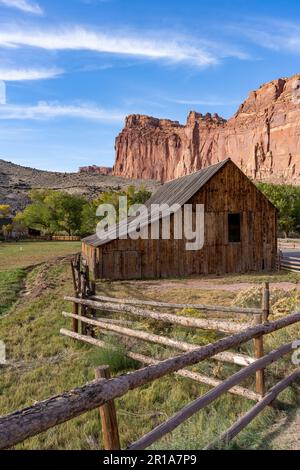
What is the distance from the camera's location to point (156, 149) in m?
190

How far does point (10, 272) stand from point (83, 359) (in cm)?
1547

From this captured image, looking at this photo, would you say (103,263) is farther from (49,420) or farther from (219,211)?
(49,420)

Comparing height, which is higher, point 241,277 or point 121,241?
point 121,241

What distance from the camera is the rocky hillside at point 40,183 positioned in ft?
286

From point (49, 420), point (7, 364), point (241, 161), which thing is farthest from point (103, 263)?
point (241, 161)

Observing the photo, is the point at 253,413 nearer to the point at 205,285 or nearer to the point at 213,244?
the point at 205,285

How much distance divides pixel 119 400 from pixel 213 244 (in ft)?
50.9

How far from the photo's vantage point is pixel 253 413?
182 inches

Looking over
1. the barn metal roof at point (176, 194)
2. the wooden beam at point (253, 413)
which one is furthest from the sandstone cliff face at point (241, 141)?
the wooden beam at point (253, 413)

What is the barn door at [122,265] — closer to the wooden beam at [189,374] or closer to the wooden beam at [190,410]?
the wooden beam at [189,374]

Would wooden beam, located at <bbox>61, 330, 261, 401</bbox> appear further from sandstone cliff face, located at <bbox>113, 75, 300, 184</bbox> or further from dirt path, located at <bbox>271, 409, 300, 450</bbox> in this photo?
sandstone cliff face, located at <bbox>113, 75, 300, 184</bbox>

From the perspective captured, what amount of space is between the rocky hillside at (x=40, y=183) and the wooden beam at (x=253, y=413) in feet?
270

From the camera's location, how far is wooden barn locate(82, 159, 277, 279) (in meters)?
19.7

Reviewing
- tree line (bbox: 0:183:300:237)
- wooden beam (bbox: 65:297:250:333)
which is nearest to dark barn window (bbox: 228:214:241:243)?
wooden beam (bbox: 65:297:250:333)
